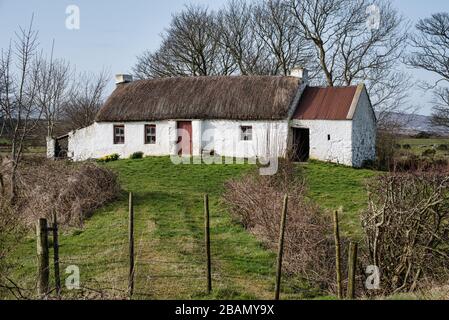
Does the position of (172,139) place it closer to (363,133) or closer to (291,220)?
(363,133)

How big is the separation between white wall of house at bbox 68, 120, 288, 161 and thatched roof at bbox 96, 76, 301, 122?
40 centimetres

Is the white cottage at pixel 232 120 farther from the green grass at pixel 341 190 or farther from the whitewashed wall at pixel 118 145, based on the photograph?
the green grass at pixel 341 190

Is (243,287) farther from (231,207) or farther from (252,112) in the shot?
(252,112)

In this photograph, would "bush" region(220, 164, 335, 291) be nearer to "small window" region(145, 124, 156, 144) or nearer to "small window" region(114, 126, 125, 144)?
"small window" region(145, 124, 156, 144)

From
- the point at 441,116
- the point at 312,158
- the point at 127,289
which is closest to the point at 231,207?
the point at 127,289

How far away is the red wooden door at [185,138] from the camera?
84.3 ft

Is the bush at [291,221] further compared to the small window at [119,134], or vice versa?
the small window at [119,134]

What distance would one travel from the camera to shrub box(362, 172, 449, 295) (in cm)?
853

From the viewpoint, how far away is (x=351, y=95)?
2430cm

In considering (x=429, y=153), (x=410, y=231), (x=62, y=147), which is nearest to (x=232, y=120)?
(x=62, y=147)

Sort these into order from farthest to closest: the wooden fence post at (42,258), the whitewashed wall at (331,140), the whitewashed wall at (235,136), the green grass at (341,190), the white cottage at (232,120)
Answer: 1. the whitewashed wall at (235,136)
2. the white cottage at (232,120)
3. the whitewashed wall at (331,140)
4. the green grass at (341,190)
5. the wooden fence post at (42,258)

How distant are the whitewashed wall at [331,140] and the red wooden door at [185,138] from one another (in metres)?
5.44

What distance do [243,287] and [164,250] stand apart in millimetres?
2259

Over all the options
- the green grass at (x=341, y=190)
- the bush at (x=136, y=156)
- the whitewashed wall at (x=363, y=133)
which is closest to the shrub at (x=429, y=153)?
the whitewashed wall at (x=363, y=133)
